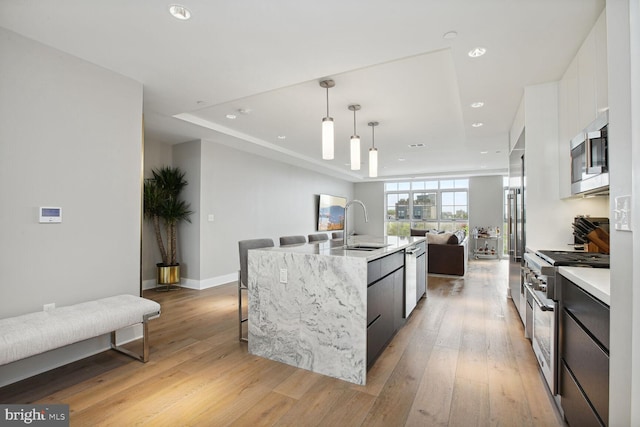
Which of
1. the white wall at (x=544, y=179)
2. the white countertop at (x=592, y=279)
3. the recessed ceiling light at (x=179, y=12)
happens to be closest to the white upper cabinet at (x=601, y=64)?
the white countertop at (x=592, y=279)

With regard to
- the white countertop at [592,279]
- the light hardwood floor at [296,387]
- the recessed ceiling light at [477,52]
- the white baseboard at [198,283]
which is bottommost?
the light hardwood floor at [296,387]

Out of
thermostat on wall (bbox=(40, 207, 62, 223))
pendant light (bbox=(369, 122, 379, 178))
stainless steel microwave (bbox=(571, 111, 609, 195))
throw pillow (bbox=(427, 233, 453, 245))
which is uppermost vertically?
pendant light (bbox=(369, 122, 379, 178))

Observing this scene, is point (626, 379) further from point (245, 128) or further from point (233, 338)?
point (245, 128)

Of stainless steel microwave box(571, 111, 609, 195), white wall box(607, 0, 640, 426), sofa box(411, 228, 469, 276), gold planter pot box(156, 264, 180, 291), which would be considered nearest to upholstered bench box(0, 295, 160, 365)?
gold planter pot box(156, 264, 180, 291)

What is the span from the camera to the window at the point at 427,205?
32.4 ft

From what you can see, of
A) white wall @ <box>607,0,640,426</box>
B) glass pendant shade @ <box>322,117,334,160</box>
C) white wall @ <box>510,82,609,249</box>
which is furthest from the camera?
glass pendant shade @ <box>322,117,334,160</box>

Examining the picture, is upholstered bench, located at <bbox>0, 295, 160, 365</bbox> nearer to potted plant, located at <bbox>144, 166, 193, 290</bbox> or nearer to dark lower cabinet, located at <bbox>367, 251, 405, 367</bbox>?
dark lower cabinet, located at <bbox>367, 251, 405, 367</bbox>

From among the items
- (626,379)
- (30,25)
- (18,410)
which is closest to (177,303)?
(18,410)

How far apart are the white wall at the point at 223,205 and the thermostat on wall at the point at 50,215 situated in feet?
8.56

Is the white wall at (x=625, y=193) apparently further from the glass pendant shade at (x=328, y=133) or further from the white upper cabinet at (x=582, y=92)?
the glass pendant shade at (x=328, y=133)

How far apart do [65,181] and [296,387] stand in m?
2.38

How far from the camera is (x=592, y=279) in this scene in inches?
56.3

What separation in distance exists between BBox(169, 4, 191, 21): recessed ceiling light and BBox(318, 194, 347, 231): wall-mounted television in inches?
260

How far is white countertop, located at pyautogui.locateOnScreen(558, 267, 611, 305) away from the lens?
1201 millimetres
